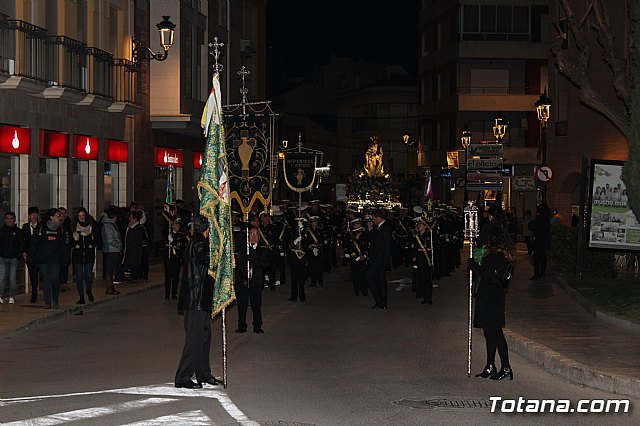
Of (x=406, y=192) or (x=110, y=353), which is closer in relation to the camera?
(x=110, y=353)

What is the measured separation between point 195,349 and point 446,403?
286 cm

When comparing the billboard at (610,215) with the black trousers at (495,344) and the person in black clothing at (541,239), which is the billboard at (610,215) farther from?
the black trousers at (495,344)

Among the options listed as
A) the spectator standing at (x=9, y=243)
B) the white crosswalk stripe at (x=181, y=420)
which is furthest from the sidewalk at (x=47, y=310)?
the white crosswalk stripe at (x=181, y=420)

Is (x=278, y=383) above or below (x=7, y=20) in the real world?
below

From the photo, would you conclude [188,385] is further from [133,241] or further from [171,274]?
→ [133,241]

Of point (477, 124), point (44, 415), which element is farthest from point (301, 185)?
point (477, 124)

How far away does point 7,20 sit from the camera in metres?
22.9

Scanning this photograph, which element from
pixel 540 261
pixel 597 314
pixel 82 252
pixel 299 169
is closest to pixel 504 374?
pixel 597 314

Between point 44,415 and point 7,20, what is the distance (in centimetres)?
1457

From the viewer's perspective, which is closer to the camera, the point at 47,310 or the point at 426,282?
the point at 47,310

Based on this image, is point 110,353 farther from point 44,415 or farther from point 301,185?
point 301,185

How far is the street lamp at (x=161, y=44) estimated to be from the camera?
93.0ft

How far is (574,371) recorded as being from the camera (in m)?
12.6

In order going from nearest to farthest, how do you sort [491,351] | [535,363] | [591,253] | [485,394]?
[485,394], [491,351], [535,363], [591,253]
